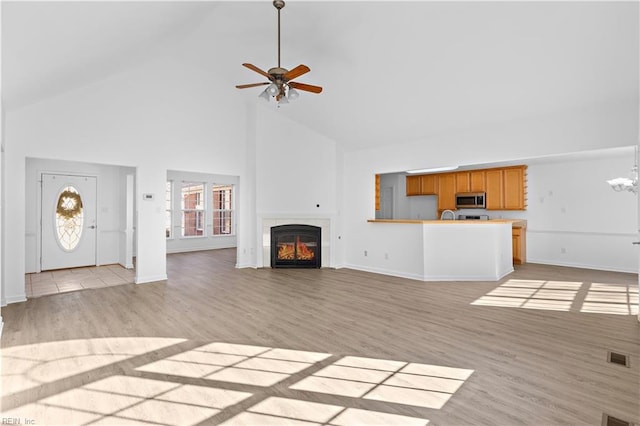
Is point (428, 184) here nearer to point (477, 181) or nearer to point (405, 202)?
point (405, 202)

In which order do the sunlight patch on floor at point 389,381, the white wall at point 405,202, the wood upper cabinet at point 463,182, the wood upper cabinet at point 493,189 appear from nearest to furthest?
1. the sunlight patch on floor at point 389,381
2. the wood upper cabinet at point 493,189
3. the wood upper cabinet at point 463,182
4. the white wall at point 405,202

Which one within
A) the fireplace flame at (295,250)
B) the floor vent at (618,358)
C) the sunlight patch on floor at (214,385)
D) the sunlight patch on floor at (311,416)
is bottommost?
the sunlight patch on floor at (311,416)

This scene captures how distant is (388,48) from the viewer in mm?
4234

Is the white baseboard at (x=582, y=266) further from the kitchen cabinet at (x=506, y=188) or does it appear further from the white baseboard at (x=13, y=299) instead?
the white baseboard at (x=13, y=299)

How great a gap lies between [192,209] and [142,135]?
490 cm

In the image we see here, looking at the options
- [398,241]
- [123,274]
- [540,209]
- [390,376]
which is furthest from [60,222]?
[540,209]

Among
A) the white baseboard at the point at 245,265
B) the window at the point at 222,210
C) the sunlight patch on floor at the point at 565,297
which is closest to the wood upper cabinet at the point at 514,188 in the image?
the sunlight patch on floor at the point at 565,297

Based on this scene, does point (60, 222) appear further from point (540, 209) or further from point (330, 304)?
point (540, 209)

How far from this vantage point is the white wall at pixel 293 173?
7.14m

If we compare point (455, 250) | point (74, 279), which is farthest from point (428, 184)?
point (74, 279)

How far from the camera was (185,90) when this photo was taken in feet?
20.6

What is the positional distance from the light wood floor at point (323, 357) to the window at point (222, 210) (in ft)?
19.8

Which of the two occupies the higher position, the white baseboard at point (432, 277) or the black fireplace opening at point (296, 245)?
the black fireplace opening at point (296, 245)

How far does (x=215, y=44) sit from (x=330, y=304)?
4446 mm
